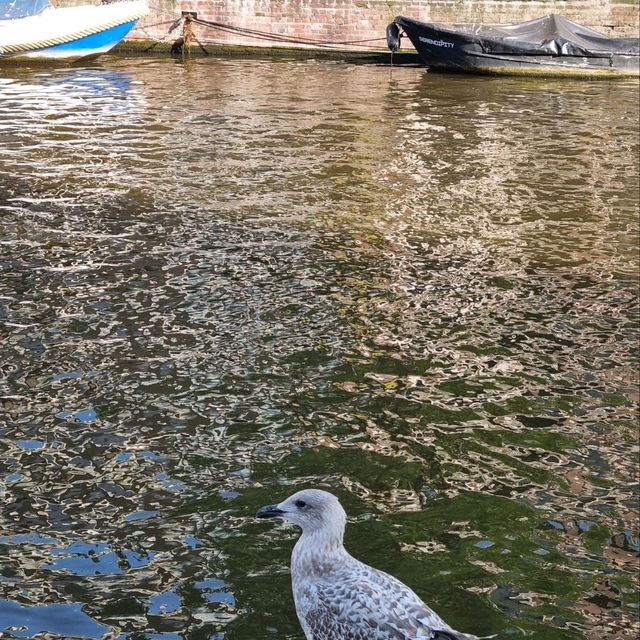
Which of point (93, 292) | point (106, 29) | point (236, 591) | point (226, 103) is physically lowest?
point (236, 591)

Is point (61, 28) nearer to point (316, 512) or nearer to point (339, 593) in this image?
point (316, 512)

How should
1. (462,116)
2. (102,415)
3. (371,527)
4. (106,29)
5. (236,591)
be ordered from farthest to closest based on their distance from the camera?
1. (106,29)
2. (462,116)
3. (102,415)
4. (371,527)
5. (236,591)

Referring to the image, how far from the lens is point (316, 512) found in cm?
418

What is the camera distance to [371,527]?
18.0 feet

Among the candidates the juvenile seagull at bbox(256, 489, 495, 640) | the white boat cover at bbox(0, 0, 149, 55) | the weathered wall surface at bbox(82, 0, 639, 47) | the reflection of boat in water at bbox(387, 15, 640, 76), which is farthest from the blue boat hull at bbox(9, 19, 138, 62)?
the juvenile seagull at bbox(256, 489, 495, 640)

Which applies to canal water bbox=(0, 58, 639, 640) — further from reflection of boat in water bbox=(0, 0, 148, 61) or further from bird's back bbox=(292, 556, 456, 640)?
reflection of boat in water bbox=(0, 0, 148, 61)

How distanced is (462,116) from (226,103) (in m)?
4.31

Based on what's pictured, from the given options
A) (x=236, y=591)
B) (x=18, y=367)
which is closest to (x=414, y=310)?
(x=18, y=367)

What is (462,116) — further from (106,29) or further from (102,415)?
(102,415)

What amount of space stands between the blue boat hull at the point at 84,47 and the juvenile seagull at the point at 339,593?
73.0 ft

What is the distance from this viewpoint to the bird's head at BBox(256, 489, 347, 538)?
4.14m

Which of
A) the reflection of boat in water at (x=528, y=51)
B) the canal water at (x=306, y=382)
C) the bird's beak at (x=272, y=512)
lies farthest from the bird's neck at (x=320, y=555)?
the reflection of boat in water at (x=528, y=51)

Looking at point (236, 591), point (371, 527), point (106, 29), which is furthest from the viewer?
point (106, 29)

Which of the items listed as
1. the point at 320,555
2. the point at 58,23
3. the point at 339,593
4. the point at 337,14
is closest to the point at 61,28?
the point at 58,23
